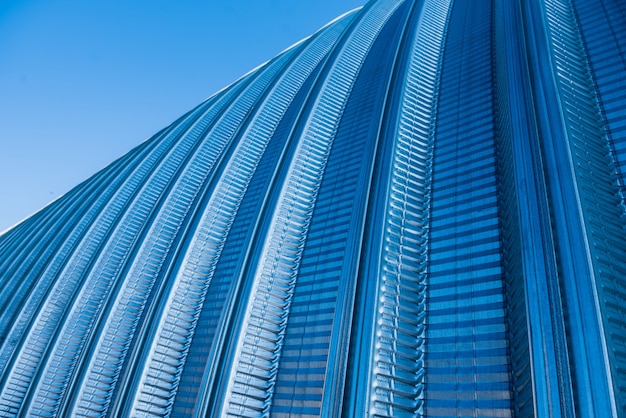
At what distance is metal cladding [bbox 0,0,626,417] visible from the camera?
7.69 meters

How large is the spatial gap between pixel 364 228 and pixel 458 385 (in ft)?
15.5

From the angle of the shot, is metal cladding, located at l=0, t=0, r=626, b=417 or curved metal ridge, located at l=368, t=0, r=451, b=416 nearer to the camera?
metal cladding, located at l=0, t=0, r=626, b=417

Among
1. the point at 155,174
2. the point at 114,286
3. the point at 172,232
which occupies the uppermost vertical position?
the point at 155,174

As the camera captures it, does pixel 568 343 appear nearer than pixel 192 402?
Yes

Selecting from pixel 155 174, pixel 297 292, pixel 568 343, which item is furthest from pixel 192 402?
pixel 155 174

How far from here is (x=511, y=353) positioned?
7758mm

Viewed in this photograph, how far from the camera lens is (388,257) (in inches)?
415

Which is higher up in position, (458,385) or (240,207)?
(240,207)

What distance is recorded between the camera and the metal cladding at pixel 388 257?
25.2 ft

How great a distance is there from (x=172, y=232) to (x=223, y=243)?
4.31 meters

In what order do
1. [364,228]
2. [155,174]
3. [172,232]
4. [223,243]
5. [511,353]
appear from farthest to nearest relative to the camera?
[155,174] → [172,232] → [223,243] → [364,228] → [511,353]

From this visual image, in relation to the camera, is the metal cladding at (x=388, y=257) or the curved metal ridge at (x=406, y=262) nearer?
the metal cladding at (x=388, y=257)

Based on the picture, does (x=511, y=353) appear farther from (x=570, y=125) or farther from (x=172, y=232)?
(x=172, y=232)

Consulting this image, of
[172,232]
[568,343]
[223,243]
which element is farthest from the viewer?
[172,232]
